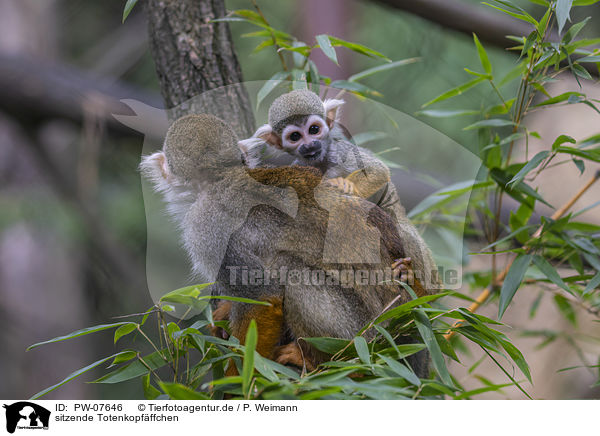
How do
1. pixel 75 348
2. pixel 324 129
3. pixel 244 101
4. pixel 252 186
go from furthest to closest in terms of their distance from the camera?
pixel 75 348 → pixel 244 101 → pixel 324 129 → pixel 252 186

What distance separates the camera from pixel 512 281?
165 cm

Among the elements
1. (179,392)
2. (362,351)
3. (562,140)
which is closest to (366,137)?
(562,140)

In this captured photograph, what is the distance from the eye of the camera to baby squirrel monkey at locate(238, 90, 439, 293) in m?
1.75

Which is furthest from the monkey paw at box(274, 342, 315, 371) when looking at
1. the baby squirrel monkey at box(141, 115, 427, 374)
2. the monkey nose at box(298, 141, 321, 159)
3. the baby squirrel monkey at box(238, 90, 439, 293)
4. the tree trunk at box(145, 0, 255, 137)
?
the tree trunk at box(145, 0, 255, 137)

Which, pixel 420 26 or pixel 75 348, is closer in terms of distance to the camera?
pixel 420 26

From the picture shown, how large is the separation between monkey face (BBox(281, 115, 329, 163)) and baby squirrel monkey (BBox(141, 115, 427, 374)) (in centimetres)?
19

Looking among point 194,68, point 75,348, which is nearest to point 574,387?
point 194,68

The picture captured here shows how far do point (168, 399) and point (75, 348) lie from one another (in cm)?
302

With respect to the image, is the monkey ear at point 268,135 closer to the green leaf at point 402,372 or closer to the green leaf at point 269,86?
the green leaf at point 269,86

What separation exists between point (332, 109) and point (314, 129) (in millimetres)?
157

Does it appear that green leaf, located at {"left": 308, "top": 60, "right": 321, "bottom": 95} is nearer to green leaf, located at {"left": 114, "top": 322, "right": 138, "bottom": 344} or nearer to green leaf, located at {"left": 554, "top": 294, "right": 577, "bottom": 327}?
green leaf, located at {"left": 114, "top": 322, "right": 138, "bottom": 344}

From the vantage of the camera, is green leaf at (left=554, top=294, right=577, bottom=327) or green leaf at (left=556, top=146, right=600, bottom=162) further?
green leaf at (left=554, top=294, right=577, bottom=327)

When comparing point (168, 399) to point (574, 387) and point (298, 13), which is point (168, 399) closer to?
point (298, 13)

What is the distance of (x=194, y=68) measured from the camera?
7.04 feet
